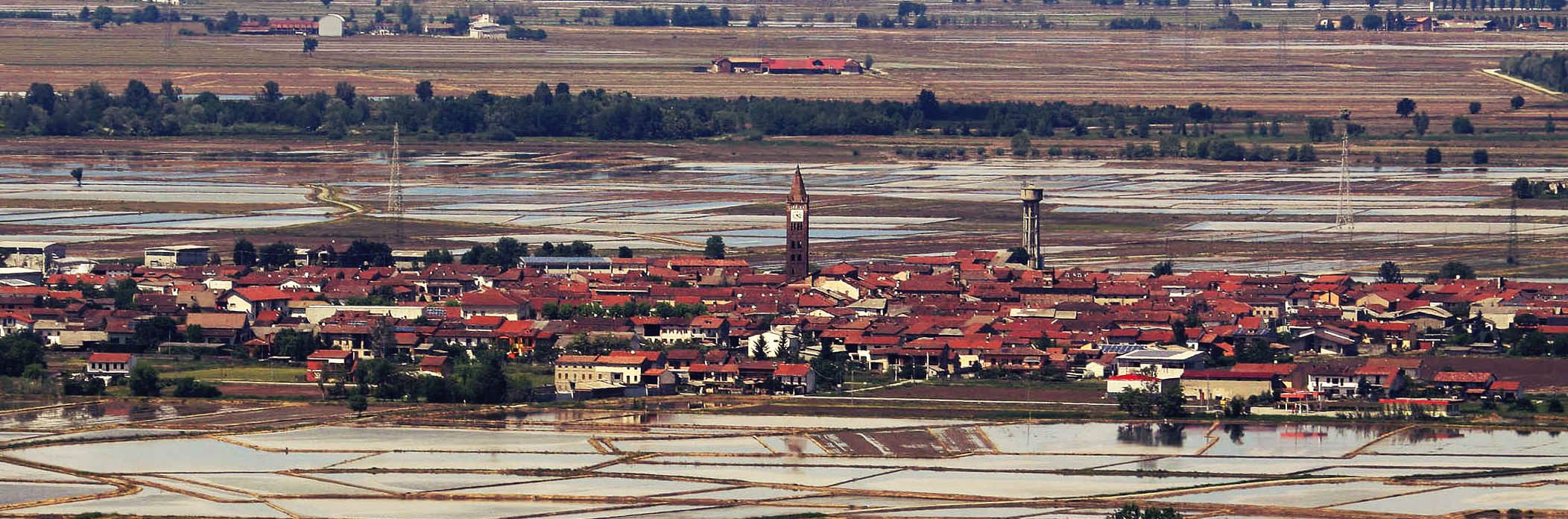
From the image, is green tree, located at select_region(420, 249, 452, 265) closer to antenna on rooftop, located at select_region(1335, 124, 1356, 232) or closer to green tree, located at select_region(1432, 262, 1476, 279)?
green tree, located at select_region(1432, 262, 1476, 279)

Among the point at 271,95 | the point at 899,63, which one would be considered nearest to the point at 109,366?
the point at 271,95

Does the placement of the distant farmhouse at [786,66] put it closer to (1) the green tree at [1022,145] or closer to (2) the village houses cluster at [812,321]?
(1) the green tree at [1022,145]

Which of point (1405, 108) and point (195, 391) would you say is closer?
point (195, 391)

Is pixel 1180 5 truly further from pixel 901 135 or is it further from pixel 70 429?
pixel 70 429

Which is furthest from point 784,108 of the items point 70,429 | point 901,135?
point 70,429

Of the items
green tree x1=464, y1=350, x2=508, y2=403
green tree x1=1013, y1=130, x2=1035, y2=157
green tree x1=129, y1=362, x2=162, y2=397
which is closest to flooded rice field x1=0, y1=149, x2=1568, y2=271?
green tree x1=1013, y1=130, x2=1035, y2=157

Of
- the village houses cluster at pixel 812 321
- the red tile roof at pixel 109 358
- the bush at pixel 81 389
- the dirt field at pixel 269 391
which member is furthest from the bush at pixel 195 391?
the red tile roof at pixel 109 358

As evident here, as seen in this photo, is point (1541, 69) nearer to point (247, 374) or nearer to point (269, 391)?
point (247, 374)
